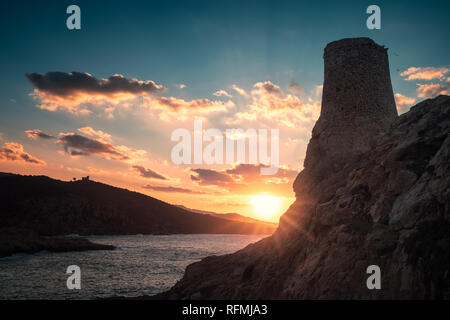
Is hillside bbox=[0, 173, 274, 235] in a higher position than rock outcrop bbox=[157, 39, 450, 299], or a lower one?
lower

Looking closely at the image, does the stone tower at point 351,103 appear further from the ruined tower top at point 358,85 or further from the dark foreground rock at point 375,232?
the dark foreground rock at point 375,232

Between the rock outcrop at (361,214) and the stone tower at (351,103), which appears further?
the stone tower at (351,103)

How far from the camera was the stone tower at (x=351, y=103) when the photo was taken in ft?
56.3

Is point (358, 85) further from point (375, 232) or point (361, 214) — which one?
point (375, 232)

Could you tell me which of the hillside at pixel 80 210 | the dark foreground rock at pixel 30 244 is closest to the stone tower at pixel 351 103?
the dark foreground rock at pixel 30 244

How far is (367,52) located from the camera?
59.1 ft

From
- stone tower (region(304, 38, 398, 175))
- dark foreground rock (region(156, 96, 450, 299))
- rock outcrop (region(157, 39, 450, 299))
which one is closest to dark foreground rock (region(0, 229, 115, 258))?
rock outcrop (region(157, 39, 450, 299))

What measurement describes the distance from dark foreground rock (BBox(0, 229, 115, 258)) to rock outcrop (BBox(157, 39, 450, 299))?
4625cm

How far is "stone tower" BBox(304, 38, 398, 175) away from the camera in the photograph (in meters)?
17.2

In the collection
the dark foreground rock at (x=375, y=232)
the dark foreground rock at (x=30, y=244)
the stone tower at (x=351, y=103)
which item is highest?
the stone tower at (x=351, y=103)

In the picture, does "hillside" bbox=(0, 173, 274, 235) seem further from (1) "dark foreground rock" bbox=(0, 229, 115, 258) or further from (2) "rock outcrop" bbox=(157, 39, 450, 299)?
(2) "rock outcrop" bbox=(157, 39, 450, 299)

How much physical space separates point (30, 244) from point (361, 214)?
59.9 metres

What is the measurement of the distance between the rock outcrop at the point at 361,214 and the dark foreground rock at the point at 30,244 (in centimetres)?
4625

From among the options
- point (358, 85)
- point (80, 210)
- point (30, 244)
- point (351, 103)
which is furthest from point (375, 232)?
point (80, 210)
